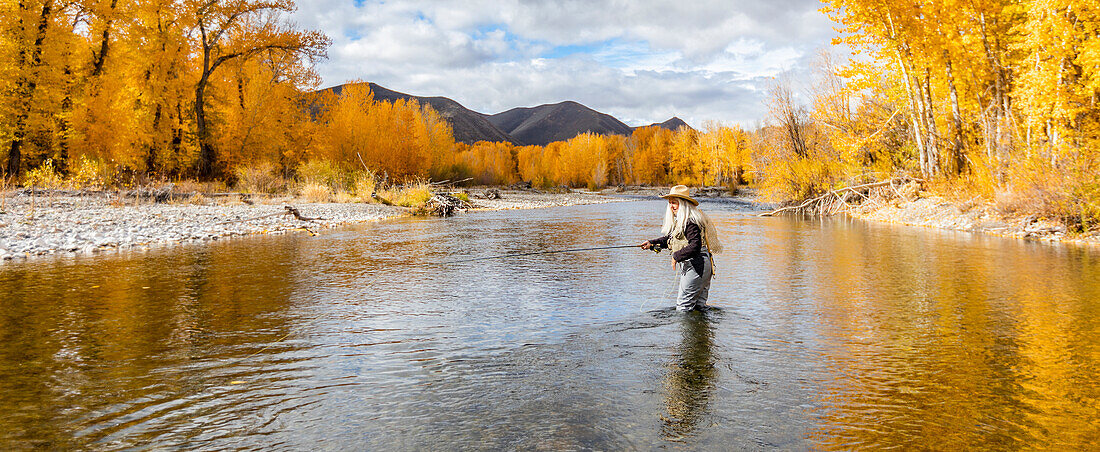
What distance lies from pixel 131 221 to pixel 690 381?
1585 centimetres

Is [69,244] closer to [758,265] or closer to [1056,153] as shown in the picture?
[758,265]

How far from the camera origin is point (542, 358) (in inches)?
205

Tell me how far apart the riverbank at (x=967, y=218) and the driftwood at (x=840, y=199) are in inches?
29.2

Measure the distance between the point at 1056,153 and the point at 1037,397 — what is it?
14738 mm

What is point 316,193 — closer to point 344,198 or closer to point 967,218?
point 344,198

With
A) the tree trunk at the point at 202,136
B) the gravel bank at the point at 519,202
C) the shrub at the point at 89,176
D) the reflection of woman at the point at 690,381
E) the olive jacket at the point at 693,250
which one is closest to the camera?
the reflection of woman at the point at 690,381

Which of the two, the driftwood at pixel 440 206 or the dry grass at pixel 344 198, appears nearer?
the dry grass at pixel 344 198

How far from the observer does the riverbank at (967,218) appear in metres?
13.9

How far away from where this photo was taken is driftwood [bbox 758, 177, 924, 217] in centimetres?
2425

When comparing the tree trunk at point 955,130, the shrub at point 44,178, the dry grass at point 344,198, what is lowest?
the dry grass at point 344,198

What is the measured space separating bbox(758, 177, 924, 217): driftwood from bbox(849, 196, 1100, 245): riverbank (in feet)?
2.44

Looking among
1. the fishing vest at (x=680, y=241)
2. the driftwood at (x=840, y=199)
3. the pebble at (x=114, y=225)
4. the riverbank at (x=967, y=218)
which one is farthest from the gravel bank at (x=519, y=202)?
the fishing vest at (x=680, y=241)

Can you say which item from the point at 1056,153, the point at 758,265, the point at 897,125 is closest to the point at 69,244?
the point at 758,265

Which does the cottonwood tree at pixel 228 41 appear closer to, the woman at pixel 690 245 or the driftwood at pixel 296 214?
the driftwood at pixel 296 214
